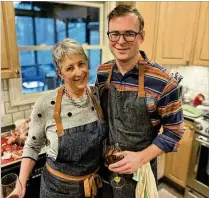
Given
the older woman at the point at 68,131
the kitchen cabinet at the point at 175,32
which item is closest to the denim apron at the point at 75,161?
the older woman at the point at 68,131

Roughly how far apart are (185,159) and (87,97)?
156 centimetres

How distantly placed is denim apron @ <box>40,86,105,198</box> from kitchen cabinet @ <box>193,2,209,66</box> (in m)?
1.51

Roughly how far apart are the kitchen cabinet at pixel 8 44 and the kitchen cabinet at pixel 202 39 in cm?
166

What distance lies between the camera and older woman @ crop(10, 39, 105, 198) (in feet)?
3.17

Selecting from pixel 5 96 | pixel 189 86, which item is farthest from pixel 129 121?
pixel 189 86

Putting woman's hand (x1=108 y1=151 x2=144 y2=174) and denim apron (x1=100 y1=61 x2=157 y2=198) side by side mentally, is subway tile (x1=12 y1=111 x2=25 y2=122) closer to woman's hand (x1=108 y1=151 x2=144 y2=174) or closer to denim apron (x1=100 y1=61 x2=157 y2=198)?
denim apron (x1=100 y1=61 x2=157 y2=198)

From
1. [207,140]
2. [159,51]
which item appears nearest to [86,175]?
[207,140]

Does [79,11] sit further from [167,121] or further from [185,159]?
[185,159]

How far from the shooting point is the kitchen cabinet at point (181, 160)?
2096mm

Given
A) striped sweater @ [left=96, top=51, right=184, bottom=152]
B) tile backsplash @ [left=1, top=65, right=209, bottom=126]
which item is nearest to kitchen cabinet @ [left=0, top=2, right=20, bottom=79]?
tile backsplash @ [left=1, top=65, right=209, bottom=126]

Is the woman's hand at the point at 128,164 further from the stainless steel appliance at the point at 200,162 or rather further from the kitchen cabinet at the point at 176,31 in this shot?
the kitchen cabinet at the point at 176,31

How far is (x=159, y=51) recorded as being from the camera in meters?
2.19

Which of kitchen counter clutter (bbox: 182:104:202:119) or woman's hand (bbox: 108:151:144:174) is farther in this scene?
kitchen counter clutter (bbox: 182:104:202:119)

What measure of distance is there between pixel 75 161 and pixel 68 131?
0.49ft
